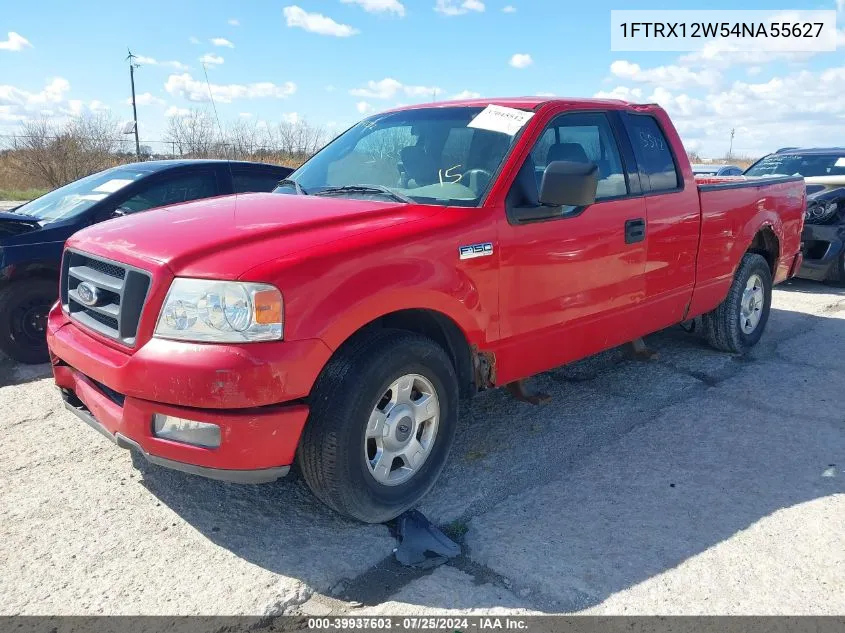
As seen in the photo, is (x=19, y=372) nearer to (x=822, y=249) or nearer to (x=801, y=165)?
(x=822, y=249)

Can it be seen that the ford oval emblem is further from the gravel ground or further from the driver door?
the driver door

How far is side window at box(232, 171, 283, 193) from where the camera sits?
645cm

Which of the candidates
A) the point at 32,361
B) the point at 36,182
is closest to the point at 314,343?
the point at 32,361

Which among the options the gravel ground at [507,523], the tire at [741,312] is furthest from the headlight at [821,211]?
the gravel ground at [507,523]

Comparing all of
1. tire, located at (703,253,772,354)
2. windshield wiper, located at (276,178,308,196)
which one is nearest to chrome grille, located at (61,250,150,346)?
windshield wiper, located at (276,178,308,196)

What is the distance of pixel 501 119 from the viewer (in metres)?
3.80

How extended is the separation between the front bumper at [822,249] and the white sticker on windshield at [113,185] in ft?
25.5

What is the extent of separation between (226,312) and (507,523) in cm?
160

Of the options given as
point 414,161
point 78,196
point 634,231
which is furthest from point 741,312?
point 78,196

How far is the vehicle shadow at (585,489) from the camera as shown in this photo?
9.30 ft

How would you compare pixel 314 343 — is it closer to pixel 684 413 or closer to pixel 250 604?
pixel 250 604

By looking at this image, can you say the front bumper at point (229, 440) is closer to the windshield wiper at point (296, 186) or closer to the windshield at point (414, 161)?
the windshield at point (414, 161)

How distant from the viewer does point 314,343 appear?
2.68 metres

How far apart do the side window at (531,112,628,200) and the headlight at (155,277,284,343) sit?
69.7 inches
